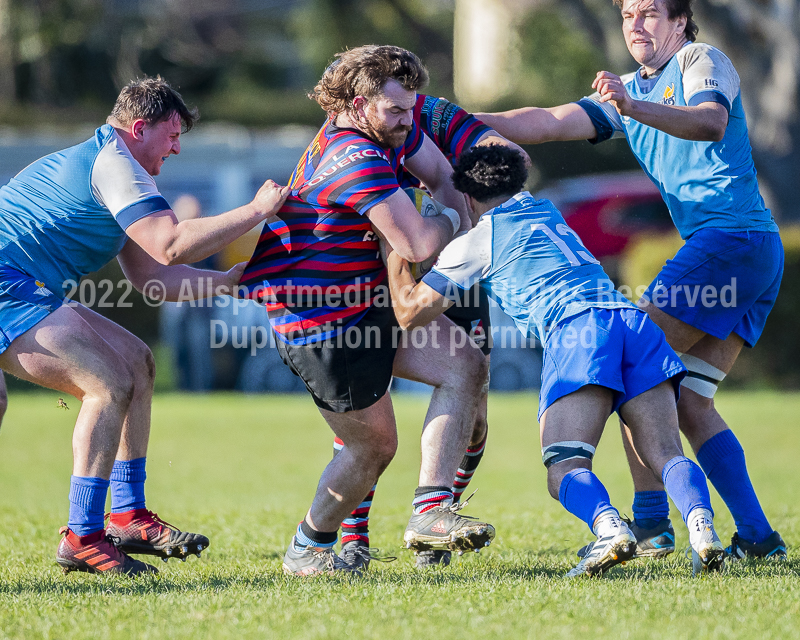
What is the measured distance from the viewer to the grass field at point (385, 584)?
3.15 meters

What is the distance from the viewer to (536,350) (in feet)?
48.6

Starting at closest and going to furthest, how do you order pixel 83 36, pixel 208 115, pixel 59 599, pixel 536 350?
pixel 59 599 < pixel 536 350 < pixel 208 115 < pixel 83 36

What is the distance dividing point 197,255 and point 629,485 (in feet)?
18.5

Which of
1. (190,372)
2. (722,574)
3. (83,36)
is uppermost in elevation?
(83,36)

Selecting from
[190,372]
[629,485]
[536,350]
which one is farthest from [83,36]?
[629,485]

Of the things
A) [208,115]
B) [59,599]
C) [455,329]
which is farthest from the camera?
[208,115]

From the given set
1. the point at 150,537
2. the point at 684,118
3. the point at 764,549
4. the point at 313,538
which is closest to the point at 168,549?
the point at 150,537

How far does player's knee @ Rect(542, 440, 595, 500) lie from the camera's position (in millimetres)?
3785

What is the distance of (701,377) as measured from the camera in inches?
179

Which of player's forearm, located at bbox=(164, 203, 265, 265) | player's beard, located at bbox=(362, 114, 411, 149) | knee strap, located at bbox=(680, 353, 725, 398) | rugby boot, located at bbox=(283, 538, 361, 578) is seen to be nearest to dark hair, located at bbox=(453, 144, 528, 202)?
player's beard, located at bbox=(362, 114, 411, 149)

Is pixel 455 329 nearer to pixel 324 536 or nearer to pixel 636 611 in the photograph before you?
pixel 324 536

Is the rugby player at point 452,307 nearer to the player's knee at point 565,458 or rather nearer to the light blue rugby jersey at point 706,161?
the player's knee at point 565,458

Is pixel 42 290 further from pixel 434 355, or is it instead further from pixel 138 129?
pixel 434 355

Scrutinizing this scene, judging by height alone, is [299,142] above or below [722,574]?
above
